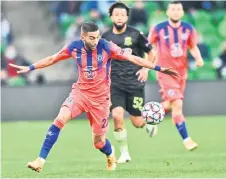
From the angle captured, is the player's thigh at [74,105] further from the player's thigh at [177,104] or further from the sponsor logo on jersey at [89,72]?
the player's thigh at [177,104]

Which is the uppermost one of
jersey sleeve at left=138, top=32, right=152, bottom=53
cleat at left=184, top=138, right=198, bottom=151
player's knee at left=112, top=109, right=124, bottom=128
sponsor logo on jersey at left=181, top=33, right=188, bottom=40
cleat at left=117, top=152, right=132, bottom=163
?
jersey sleeve at left=138, top=32, right=152, bottom=53

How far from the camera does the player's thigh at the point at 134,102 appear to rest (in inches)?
510

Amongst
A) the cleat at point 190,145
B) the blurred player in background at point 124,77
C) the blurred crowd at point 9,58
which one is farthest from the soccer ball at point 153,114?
the blurred crowd at point 9,58

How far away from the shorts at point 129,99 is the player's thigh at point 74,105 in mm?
Answer: 2150

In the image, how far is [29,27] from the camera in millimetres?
24406

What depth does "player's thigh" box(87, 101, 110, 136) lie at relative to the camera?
10.7 meters

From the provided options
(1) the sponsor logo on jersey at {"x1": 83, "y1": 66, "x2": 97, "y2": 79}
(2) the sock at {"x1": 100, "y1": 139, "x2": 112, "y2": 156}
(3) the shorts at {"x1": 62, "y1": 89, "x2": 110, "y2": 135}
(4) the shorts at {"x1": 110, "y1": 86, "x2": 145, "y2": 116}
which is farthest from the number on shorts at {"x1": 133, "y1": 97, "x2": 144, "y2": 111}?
(1) the sponsor logo on jersey at {"x1": 83, "y1": 66, "x2": 97, "y2": 79}

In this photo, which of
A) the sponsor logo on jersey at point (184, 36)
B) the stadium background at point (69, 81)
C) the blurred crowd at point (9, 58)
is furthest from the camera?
the blurred crowd at point (9, 58)

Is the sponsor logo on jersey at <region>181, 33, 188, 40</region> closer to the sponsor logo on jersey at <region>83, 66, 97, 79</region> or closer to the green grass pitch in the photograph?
the green grass pitch

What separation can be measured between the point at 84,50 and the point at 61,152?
4.33 metres

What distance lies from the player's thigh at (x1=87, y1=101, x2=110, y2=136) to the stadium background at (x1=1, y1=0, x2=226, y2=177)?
6.76ft

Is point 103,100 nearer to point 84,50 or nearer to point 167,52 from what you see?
point 84,50

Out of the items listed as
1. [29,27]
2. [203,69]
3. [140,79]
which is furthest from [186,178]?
[29,27]

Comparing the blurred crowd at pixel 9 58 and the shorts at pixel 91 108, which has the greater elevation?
the shorts at pixel 91 108
